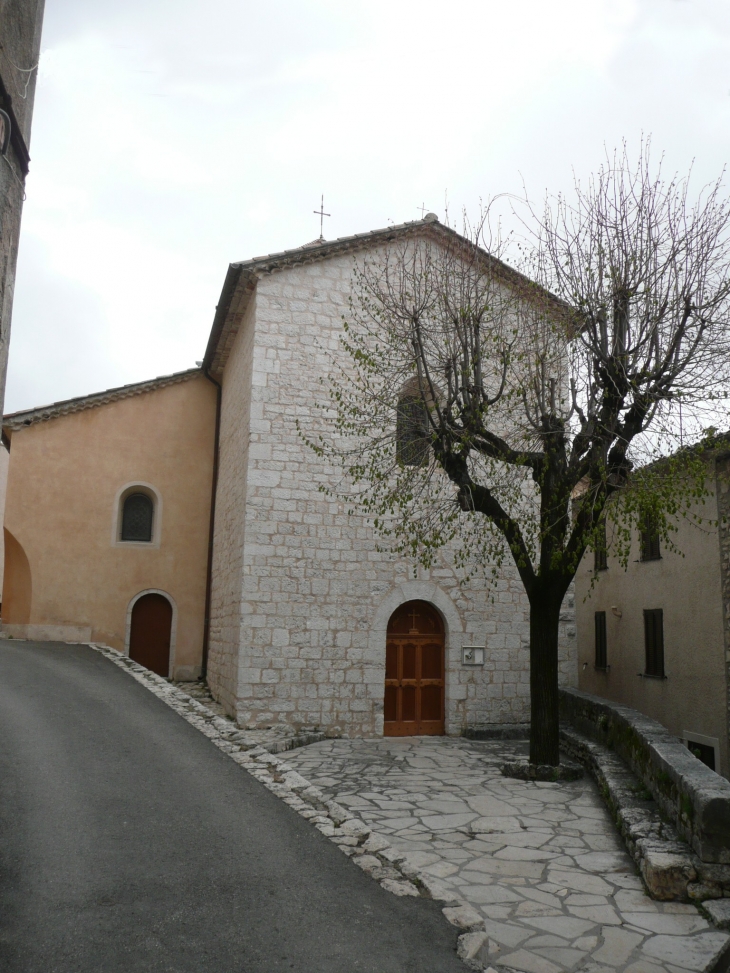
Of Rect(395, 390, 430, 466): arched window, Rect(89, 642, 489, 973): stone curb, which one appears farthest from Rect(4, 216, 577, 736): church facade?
Rect(89, 642, 489, 973): stone curb

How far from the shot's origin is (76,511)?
15.5m

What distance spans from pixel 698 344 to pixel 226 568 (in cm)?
828

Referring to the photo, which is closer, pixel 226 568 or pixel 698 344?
pixel 698 344

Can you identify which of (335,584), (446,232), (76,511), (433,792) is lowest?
(433,792)

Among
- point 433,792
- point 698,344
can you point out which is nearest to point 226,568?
point 433,792

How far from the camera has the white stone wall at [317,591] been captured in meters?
11.2

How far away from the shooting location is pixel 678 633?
13.4 meters

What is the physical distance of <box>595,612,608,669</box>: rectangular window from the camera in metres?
17.2

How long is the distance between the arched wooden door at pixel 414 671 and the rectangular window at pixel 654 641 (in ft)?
14.6

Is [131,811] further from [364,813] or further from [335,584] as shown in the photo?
[335,584]

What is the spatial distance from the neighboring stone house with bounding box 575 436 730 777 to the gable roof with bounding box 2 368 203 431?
940cm

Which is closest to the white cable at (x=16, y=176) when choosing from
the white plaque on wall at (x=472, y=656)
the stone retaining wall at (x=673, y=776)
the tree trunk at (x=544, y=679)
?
the stone retaining wall at (x=673, y=776)

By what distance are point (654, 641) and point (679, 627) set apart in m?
1.19

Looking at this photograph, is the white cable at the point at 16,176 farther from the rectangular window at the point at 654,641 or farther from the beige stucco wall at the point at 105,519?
the rectangular window at the point at 654,641
